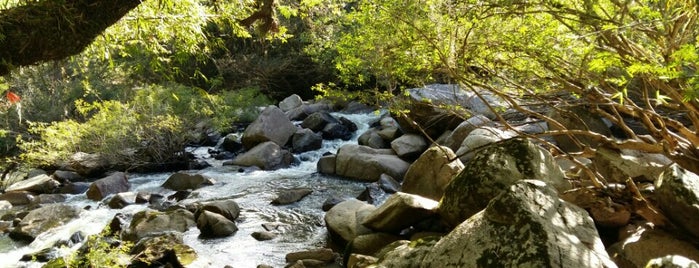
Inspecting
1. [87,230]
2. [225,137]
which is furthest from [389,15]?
[225,137]

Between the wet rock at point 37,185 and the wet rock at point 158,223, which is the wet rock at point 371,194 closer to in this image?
the wet rock at point 158,223

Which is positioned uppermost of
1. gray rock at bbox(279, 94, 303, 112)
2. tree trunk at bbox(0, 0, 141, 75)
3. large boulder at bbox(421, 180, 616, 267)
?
tree trunk at bbox(0, 0, 141, 75)

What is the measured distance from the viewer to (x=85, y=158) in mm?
12828

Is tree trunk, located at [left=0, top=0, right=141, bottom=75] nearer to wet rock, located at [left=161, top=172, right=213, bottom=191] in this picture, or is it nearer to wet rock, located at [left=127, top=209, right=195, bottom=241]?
wet rock, located at [left=127, top=209, right=195, bottom=241]

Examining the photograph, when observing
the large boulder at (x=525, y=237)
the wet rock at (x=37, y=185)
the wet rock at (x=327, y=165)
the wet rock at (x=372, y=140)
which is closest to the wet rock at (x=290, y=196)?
the wet rock at (x=327, y=165)

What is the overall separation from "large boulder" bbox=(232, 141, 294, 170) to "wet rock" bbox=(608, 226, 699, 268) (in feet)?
29.2

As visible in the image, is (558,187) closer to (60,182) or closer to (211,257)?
(211,257)

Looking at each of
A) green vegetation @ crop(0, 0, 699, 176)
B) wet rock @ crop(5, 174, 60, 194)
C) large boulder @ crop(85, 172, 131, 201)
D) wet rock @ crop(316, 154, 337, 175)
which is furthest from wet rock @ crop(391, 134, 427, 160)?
wet rock @ crop(5, 174, 60, 194)

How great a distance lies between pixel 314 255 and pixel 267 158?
20.6ft

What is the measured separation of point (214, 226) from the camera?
8367 millimetres

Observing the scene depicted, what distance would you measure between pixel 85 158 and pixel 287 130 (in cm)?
512

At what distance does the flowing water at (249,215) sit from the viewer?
25.1 feet

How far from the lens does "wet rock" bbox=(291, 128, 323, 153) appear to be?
14.4 meters

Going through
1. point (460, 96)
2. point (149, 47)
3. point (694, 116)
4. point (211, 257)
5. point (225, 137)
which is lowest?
point (225, 137)
